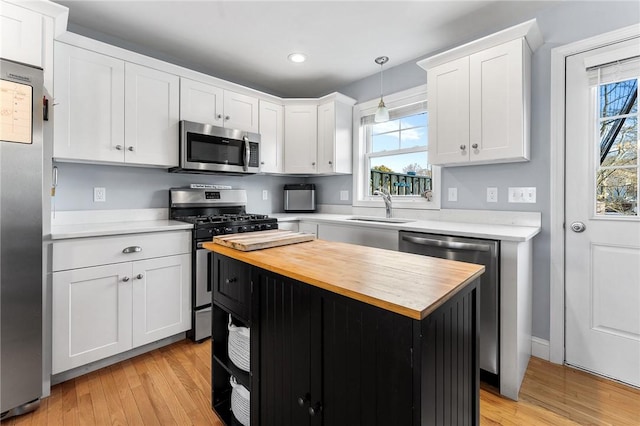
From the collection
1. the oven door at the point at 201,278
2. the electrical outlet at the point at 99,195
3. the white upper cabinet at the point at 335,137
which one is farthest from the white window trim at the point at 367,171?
the electrical outlet at the point at 99,195

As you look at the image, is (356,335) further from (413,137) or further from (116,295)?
(413,137)

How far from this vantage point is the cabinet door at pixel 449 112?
7.23 feet

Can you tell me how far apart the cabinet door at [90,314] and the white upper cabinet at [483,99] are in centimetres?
255

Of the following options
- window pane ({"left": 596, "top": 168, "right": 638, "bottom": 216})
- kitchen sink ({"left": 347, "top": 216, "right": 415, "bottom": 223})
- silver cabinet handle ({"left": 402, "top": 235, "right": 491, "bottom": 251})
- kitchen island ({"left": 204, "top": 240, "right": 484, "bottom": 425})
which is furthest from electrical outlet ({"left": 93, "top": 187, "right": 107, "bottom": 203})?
window pane ({"left": 596, "top": 168, "right": 638, "bottom": 216})

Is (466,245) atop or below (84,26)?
below

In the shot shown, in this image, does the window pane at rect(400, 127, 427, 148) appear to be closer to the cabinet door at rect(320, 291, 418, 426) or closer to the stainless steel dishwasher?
the stainless steel dishwasher

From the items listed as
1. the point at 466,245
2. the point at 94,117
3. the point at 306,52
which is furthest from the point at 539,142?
the point at 94,117

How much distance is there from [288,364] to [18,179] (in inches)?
67.0

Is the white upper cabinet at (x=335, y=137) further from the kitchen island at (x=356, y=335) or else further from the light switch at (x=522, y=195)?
the kitchen island at (x=356, y=335)

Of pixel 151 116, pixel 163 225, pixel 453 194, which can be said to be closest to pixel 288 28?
pixel 151 116

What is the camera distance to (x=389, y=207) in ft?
9.64

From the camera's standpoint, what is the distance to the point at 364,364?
86cm

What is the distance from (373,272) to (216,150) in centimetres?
221

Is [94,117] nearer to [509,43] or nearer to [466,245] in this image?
[466,245]
